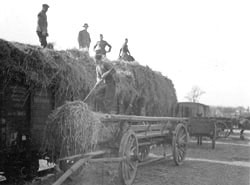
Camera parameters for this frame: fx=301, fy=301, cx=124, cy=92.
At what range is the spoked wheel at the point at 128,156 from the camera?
5.63m

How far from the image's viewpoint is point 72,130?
16.2 feet

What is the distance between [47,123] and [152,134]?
306 centimetres

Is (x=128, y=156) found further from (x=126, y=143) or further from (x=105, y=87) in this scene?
(x=105, y=87)

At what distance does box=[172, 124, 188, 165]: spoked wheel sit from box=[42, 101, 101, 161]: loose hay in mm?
3891

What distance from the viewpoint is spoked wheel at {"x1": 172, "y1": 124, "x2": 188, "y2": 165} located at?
27.7ft

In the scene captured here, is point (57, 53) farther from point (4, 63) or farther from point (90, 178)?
point (90, 178)

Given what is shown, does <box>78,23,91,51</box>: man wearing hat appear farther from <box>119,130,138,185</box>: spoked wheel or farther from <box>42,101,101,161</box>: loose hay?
<box>42,101,101,161</box>: loose hay

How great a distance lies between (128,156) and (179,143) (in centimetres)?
332

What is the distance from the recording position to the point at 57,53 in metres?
6.83

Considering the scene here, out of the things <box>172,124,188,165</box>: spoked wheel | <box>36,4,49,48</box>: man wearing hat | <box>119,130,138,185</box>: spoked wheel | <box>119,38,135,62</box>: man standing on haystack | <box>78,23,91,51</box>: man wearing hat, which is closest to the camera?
<box>119,130,138,185</box>: spoked wheel

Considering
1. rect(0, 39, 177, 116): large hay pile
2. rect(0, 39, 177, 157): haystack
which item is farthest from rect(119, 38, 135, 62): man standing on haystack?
rect(0, 39, 177, 157): haystack

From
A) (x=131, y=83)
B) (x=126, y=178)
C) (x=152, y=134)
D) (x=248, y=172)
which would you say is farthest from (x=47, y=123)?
(x=131, y=83)

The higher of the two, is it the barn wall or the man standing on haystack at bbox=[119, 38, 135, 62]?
the man standing on haystack at bbox=[119, 38, 135, 62]

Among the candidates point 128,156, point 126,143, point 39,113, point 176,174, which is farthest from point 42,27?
point 176,174
